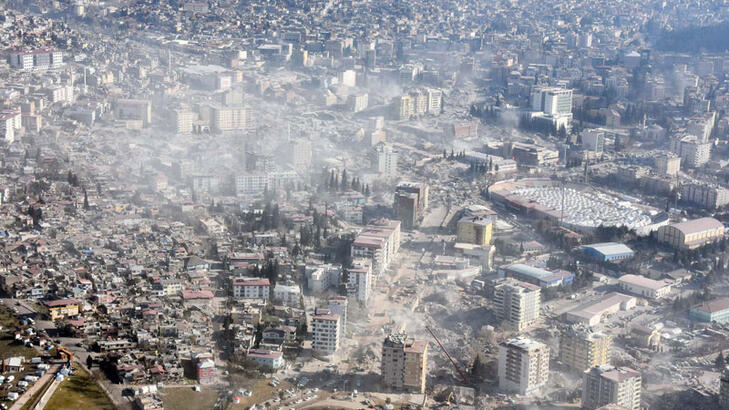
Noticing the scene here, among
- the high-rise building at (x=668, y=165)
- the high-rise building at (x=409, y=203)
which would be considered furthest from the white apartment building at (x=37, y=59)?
the high-rise building at (x=668, y=165)

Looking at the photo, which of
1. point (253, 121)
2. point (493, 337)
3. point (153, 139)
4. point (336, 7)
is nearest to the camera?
point (493, 337)

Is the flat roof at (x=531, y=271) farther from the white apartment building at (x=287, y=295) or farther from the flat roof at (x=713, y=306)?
the white apartment building at (x=287, y=295)

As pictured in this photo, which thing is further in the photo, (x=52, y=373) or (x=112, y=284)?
(x=112, y=284)

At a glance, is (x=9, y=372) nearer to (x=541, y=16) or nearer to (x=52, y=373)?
(x=52, y=373)

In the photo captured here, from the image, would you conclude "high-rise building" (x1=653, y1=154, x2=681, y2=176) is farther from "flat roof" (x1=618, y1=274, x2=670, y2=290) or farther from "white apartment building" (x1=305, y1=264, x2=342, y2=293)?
"white apartment building" (x1=305, y1=264, x2=342, y2=293)

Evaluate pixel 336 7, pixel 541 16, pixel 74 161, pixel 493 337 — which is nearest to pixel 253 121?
pixel 74 161

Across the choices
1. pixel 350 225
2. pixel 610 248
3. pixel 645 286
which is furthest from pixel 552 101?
pixel 645 286
